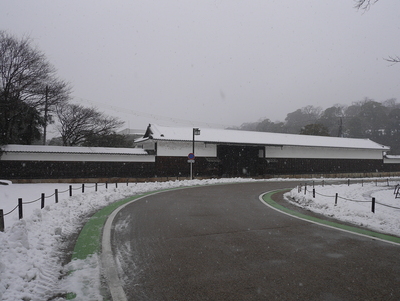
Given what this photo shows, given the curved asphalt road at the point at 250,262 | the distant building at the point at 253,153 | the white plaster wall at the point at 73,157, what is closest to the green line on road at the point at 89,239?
the curved asphalt road at the point at 250,262

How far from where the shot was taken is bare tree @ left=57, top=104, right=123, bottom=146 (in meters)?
34.4

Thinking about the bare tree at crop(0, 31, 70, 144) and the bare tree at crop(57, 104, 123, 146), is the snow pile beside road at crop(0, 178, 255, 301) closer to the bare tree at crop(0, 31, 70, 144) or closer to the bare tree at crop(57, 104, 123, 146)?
the bare tree at crop(0, 31, 70, 144)

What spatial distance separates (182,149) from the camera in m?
28.5

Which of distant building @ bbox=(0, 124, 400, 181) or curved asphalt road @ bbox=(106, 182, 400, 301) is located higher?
distant building @ bbox=(0, 124, 400, 181)

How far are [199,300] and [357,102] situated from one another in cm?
9155

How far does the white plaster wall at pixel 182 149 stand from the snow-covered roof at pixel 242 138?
1.79 feet

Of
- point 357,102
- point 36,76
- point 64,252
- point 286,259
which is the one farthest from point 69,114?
point 357,102

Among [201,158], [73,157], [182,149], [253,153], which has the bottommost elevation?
[201,158]

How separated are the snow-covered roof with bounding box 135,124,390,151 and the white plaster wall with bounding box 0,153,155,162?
2535 mm

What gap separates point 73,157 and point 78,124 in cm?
1241

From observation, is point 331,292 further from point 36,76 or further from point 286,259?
point 36,76

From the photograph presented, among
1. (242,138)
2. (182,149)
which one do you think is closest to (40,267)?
A: (182,149)

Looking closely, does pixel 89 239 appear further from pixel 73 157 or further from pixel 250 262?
pixel 73 157

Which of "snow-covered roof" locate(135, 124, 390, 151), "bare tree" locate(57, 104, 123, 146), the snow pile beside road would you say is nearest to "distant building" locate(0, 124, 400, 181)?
"snow-covered roof" locate(135, 124, 390, 151)
